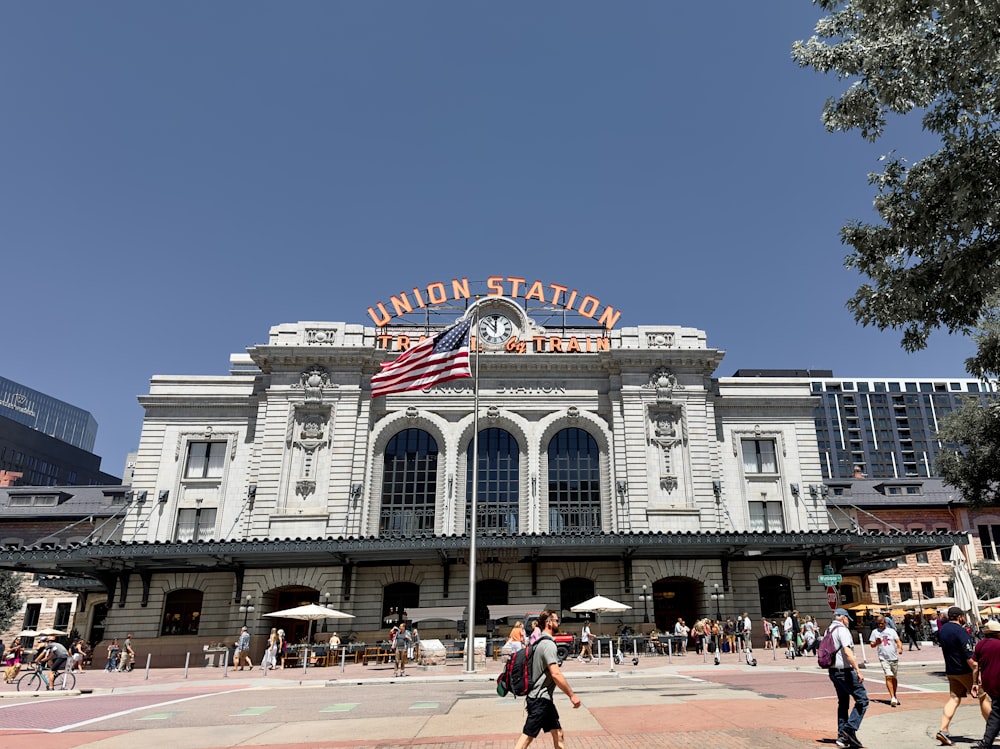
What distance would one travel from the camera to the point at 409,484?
43.1 metres

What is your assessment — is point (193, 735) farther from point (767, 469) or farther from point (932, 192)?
point (767, 469)

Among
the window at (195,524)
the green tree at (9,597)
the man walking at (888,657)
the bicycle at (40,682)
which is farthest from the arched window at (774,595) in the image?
the green tree at (9,597)

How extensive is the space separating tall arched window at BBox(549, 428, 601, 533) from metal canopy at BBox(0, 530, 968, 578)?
10.5 feet

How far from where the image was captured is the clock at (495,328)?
4669 centimetres

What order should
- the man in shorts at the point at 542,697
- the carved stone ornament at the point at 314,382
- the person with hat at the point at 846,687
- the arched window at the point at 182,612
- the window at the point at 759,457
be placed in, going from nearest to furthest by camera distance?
the man in shorts at the point at 542,697 → the person with hat at the point at 846,687 → the arched window at the point at 182,612 → the carved stone ornament at the point at 314,382 → the window at the point at 759,457

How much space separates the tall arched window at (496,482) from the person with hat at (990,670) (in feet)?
107

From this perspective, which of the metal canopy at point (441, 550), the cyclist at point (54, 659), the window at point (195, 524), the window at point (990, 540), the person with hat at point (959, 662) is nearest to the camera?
the person with hat at point (959, 662)

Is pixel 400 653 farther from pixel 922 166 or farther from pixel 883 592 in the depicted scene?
pixel 883 592

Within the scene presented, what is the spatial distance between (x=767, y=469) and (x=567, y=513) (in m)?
13.5

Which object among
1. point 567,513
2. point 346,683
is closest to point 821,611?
point 567,513

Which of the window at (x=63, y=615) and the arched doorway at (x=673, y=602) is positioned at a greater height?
the arched doorway at (x=673, y=602)

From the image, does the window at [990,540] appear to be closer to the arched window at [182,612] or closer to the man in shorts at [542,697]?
the arched window at [182,612]

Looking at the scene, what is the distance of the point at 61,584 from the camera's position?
4741cm

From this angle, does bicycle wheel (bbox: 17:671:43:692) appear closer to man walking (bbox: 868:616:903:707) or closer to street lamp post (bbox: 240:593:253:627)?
street lamp post (bbox: 240:593:253:627)
